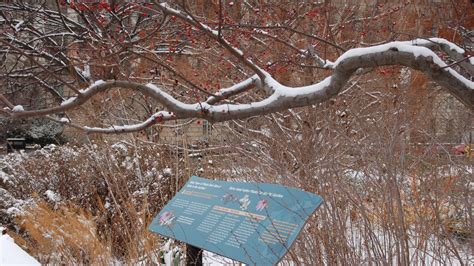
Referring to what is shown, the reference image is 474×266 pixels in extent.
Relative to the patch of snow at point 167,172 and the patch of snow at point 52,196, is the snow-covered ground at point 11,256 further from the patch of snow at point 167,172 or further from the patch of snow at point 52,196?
the patch of snow at point 167,172

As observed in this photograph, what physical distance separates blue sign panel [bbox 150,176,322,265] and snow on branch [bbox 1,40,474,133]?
603mm

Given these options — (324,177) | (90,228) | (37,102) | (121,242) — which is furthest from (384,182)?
(37,102)

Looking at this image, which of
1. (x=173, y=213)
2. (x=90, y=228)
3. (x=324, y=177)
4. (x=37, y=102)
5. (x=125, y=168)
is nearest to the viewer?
(x=324, y=177)

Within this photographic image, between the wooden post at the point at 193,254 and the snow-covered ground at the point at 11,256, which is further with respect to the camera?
the snow-covered ground at the point at 11,256

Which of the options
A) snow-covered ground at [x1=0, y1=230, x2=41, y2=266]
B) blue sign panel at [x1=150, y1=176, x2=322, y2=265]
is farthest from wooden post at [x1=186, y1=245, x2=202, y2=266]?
snow-covered ground at [x1=0, y1=230, x2=41, y2=266]

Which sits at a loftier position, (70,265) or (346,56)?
(346,56)

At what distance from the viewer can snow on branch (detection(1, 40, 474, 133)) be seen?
9.13 feet

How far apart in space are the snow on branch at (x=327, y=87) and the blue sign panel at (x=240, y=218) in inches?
23.8

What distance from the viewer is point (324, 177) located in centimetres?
386

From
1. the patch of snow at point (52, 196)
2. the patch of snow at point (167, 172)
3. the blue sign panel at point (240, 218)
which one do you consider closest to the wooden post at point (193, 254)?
the blue sign panel at point (240, 218)

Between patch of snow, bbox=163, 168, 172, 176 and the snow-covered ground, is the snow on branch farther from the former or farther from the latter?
patch of snow, bbox=163, 168, 172, 176

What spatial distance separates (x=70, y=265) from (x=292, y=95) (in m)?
A: 3.78

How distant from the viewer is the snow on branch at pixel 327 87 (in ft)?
9.13

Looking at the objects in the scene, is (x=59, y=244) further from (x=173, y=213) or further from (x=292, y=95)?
(x=292, y=95)
